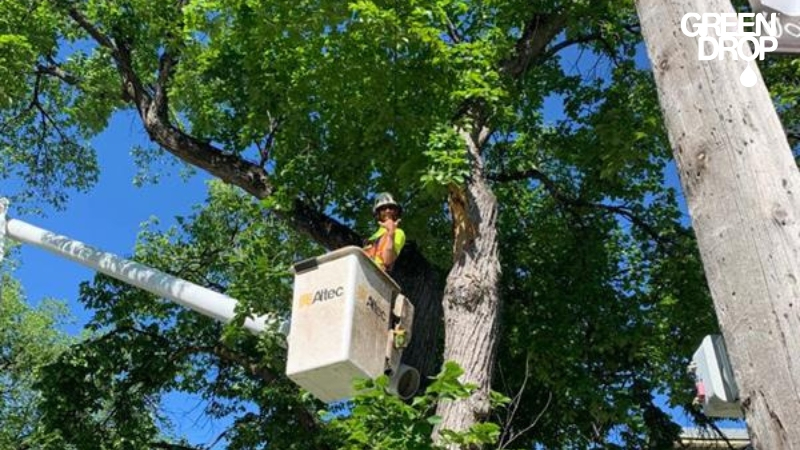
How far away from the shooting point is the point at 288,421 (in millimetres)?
10906

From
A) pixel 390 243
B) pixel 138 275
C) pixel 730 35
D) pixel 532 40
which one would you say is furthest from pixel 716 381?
pixel 532 40

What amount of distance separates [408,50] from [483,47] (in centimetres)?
66

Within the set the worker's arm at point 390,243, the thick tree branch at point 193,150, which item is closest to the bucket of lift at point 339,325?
the worker's arm at point 390,243

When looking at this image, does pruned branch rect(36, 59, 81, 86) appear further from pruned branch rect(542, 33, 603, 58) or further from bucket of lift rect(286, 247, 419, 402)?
bucket of lift rect(286, 247, 419, 402)

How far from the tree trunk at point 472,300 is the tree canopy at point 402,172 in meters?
0.04

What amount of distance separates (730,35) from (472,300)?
389 cm

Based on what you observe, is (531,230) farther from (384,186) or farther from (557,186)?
(384,186)

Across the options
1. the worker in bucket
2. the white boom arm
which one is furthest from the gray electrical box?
the white boom arm

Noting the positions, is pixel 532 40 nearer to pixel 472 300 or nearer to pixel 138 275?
pixel 472 300

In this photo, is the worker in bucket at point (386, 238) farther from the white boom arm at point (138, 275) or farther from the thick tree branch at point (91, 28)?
the thick tree branch at point (91, 28)

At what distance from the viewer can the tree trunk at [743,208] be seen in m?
2.41

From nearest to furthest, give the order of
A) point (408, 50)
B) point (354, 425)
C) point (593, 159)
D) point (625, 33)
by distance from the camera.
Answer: point (354, 425)
point (408, 50)
point (593, 159)
point (625, 33)

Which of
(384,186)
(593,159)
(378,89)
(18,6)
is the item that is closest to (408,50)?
(378,89)

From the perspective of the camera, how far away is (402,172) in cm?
761
